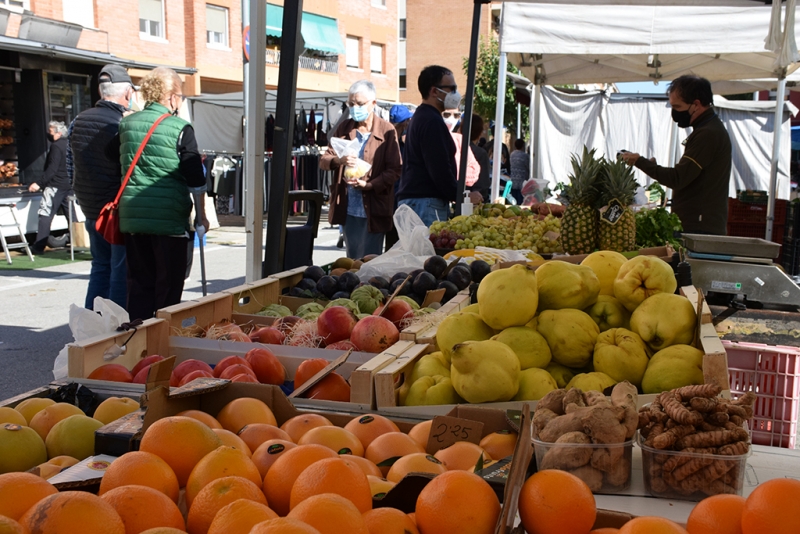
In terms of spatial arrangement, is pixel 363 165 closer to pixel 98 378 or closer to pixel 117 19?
pixel 98 378

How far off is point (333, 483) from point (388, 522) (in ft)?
0.38

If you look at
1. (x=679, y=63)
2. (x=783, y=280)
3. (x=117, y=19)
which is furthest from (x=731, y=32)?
(x=117, y=19)

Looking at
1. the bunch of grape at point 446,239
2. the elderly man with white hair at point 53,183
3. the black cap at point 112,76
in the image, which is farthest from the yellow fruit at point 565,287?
the elderly man with white hair at point 53,183

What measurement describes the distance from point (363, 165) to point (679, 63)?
20.7 feet

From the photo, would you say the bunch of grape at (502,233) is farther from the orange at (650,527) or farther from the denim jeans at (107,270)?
the orange at (650,527)

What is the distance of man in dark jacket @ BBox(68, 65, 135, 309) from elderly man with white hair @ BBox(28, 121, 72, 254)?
6.46m

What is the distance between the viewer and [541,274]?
2303 mm

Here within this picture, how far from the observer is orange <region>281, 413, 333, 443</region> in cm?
179

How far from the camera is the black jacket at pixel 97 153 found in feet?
17.6

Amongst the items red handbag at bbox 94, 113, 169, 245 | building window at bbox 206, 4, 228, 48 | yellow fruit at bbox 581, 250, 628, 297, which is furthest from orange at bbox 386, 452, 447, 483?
building window at bbox 206, 4, 228, 48

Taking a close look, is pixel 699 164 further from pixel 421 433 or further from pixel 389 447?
pixel 389 447

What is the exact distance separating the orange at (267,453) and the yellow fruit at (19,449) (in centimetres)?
59

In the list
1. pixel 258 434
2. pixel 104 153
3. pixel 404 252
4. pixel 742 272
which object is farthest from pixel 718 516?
pixel 104 153

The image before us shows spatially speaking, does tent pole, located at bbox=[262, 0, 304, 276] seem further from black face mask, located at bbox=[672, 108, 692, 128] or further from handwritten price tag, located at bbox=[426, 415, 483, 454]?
black face mask, located at bbox=[672, 108, 692, 128]
